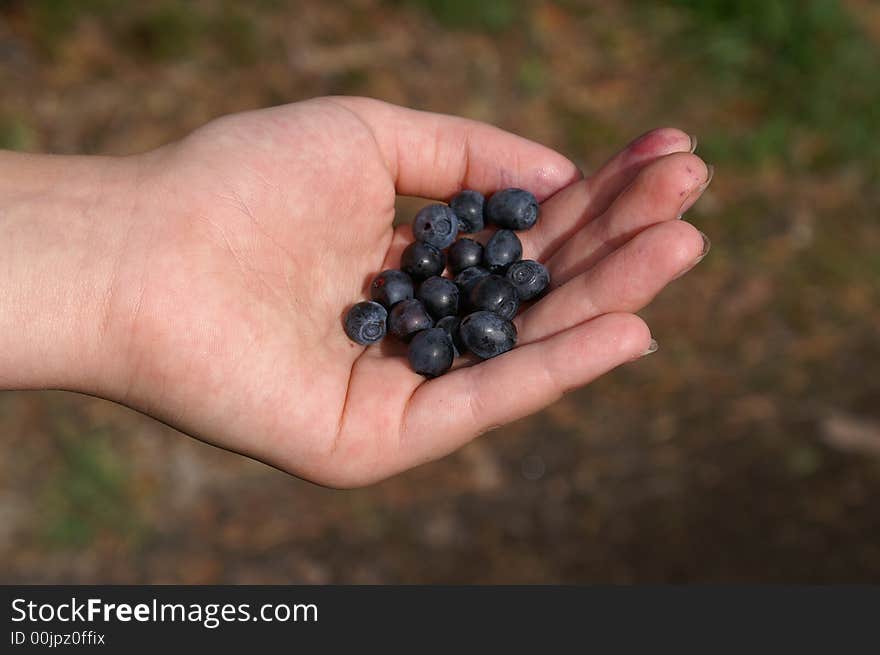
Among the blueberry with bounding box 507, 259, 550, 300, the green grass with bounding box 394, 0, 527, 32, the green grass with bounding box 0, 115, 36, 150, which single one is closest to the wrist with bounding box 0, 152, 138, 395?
the blueberry with bounding box 507, 259, 550, 300

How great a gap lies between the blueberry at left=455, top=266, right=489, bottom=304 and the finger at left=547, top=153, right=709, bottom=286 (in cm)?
34

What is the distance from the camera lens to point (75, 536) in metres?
4.27

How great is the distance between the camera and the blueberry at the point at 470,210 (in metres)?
3.40

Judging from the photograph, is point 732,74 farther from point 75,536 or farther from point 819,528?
point 75,536

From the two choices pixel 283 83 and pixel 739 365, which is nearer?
pixel 739 365

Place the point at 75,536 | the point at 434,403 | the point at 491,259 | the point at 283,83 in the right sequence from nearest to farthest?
1. the point at 434,403
2. the point at 491,259
3. the point at 75,536
4. the point at 283,83

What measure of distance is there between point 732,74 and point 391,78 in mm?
2267

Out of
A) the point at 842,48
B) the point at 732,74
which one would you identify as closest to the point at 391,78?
the point at 732,74

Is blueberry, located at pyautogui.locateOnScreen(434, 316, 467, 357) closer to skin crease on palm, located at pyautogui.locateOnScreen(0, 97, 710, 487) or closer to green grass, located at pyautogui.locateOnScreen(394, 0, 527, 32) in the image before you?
skin crease on palm, located at pyautogui.locateOnScreen(0, 97, 710, 487)

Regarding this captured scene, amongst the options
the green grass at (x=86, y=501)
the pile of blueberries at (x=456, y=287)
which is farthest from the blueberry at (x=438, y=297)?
the green grass at (x=86, y=501)

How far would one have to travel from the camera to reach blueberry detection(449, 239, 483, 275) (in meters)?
3.34

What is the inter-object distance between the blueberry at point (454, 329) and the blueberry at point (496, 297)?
0.10m

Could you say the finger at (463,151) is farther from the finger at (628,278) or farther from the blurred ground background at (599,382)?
the blurred ground background at (599,382)

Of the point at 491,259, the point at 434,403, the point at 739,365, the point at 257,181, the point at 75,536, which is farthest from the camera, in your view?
the point at 739,365
